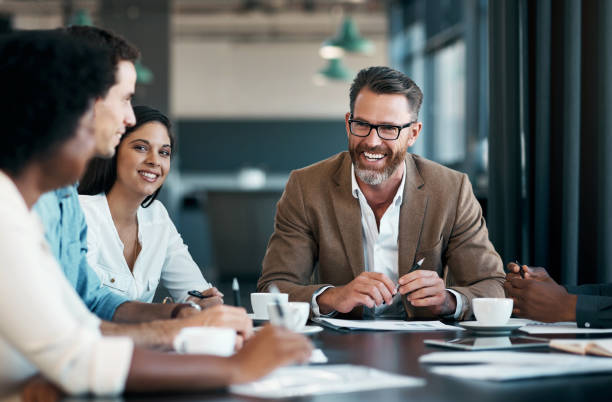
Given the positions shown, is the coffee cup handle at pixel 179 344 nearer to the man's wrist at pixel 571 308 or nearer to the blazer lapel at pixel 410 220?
the man's wrist at pixel 571 308

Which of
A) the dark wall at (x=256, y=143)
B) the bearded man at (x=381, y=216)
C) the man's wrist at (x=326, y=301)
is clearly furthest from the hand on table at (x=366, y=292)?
the dark wall at (x=256, y=143)

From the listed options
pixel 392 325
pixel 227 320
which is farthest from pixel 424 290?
pixel 227 320

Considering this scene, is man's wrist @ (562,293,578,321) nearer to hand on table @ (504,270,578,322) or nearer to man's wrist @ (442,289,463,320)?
hand on table @ (504,270,578,322)

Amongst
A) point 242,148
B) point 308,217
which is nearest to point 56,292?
point 308,217

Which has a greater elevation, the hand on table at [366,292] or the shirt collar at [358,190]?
the shirt collar at [358,190]

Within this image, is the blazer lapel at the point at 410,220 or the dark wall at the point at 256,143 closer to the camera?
the blazer lapel at the point at 410,220

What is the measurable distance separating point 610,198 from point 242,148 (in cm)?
900

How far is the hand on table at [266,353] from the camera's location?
947 millimetres

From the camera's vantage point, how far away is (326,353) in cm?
125

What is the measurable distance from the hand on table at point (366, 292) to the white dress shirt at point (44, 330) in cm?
96

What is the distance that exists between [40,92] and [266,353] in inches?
17.9

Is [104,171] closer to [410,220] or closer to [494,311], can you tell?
[410,220]

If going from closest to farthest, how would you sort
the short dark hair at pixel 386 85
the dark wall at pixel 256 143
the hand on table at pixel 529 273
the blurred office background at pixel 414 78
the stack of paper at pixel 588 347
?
1. the stack of paper at pixel 588 347
2. the hand on table at pixel 529 273
3. the short dark hair at pixel 386 85
4. the blurred office background at pixel 414 78
5. the dark wall at pixel 256 143

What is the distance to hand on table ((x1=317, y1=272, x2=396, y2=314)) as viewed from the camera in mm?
1790
